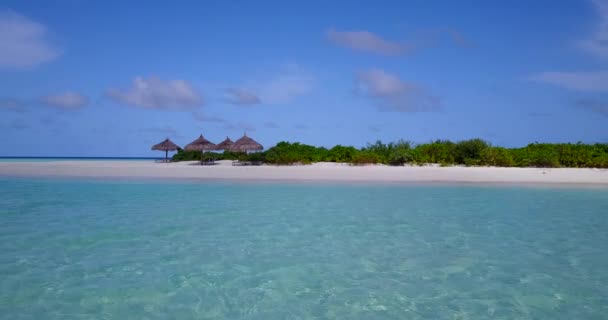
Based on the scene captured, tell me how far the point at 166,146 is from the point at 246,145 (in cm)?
738

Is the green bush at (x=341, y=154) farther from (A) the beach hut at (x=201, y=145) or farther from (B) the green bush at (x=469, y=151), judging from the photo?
(A) the beach hut at (x=201, y=145)

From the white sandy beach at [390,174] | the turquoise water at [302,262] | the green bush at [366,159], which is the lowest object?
the turquoise water at [302,262]

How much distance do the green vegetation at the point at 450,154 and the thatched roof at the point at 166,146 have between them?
6.75 m

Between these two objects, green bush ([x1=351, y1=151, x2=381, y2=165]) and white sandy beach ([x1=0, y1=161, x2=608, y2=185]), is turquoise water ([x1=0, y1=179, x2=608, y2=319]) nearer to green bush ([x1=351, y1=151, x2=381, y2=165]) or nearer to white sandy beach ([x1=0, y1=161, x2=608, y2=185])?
white sandy beach ([x1=0, y1=161, x2=608, y2=185])

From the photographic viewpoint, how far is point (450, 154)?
23391 millimetres

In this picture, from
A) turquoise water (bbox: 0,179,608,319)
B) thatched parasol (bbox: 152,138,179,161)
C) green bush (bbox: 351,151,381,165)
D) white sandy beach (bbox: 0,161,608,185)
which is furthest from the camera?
thatched parasol (bbox: 152,138,179,161)

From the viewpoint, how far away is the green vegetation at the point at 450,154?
21609 millimetres

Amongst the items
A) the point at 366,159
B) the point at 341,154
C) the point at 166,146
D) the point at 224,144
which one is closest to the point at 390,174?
the point at 366,159

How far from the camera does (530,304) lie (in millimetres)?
3781

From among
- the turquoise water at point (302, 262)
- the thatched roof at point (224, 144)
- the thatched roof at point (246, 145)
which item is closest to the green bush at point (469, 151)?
the thatched roof at point (246, 145)

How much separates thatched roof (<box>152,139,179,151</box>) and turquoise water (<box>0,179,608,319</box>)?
19841 mm

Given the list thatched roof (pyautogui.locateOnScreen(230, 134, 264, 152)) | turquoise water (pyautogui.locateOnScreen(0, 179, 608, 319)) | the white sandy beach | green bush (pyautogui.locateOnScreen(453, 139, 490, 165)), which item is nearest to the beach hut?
thatched roof (pyautogui.locateOnScreen(230, 134, 264, 152))

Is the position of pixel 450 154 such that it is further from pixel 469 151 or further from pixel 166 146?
pixel 166 146

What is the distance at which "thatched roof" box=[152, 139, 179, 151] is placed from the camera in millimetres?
29469
